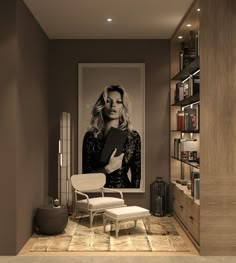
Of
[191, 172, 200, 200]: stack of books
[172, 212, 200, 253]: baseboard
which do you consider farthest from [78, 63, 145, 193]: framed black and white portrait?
[191, 172, 200, 200]: stack of books

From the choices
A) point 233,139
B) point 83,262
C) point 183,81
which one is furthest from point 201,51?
point 83,262

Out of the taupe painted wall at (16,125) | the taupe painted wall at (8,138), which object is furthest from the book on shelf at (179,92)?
the taupe painted wall at (8,138)

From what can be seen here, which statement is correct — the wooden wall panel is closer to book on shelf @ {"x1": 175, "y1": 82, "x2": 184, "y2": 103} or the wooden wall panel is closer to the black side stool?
book on shelf @ {"x1": 175, "y1": 82, "x2": 184, "y2": 103}

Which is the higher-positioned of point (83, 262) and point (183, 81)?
point (183, 81)

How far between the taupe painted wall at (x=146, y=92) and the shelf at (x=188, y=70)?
495mm

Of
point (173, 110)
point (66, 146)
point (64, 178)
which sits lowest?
point (64, 178)

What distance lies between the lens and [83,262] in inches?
181

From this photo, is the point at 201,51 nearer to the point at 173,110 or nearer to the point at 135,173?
the point at 173,110

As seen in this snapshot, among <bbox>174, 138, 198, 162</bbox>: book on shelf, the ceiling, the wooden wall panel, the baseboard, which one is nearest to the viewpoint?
the wooden wall panel

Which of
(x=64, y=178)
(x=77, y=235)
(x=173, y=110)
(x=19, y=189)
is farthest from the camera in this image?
(x=173, y=110)

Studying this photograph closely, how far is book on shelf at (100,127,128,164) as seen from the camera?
7.25 m

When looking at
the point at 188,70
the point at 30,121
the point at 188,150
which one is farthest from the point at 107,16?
the point at 188,150

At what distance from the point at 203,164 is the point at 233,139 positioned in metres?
0.45

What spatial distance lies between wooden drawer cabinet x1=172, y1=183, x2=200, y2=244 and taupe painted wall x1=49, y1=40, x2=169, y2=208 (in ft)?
2.20
